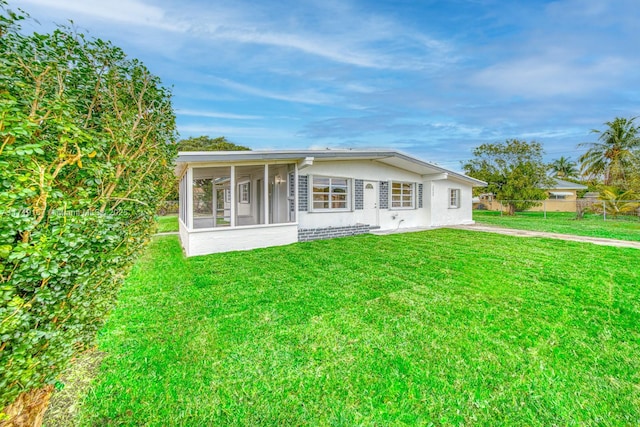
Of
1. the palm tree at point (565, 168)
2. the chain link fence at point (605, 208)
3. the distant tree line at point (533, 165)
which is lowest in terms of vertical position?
the chain link fence at point (605, 208)

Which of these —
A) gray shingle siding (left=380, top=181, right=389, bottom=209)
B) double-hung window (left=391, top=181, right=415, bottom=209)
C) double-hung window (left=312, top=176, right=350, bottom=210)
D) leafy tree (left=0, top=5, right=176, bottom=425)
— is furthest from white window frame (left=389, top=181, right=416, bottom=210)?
leafy tree (left=0, top=5, right=176, bottom=425)

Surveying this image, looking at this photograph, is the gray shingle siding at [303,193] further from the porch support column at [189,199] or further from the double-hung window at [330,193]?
the porch support column at [189,199]

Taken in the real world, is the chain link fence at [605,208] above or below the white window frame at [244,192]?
below

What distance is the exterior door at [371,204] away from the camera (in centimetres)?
1158

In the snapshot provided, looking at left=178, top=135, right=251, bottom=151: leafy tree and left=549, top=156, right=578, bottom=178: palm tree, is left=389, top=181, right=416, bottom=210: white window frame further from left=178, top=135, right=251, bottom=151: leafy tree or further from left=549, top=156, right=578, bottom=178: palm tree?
left=549, top=156, right=578, bottom=178: palm tree

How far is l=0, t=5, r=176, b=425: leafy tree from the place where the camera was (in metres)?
1.41

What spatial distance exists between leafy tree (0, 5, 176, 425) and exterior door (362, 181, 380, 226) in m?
9.43

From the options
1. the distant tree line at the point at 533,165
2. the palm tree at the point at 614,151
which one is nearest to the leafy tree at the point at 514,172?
the distant tree line at the point at 533,165

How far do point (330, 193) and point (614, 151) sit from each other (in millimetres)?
31286

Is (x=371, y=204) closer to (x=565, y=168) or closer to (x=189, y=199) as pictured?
(x=189, y=199)

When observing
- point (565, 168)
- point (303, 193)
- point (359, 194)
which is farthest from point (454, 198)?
point (565, 168)

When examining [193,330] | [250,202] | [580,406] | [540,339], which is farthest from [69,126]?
[250,202]

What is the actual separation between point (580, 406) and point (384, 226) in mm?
10024

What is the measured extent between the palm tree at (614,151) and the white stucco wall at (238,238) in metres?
27.6
